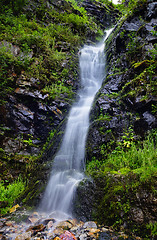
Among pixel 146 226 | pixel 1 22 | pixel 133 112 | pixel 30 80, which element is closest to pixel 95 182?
pixel 146 226

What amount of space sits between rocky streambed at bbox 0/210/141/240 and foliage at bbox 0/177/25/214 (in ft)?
2.26

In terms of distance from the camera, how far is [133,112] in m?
5.32

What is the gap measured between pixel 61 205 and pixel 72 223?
0.93 metres

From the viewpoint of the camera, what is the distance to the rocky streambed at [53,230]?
260 centimetres

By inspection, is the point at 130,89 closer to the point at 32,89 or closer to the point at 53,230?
the point at 32,89

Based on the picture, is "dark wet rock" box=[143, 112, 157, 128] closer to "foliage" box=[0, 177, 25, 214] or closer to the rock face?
the rock face

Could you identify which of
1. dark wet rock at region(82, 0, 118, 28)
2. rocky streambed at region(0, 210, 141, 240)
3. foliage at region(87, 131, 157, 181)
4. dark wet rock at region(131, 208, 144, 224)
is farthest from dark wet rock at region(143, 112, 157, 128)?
dark wet rock at region(82, 0, 118, 28)

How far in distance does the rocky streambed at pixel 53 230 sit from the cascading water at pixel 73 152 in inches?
26.4

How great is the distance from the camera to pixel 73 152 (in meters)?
5.93

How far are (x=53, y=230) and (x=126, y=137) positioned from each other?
11.0 ft

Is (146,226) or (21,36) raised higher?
(21,36)

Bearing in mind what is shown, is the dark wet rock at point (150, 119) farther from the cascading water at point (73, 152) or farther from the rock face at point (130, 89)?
the cascading water at point (73, 152)

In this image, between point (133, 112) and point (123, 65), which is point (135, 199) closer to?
point (133, 112)

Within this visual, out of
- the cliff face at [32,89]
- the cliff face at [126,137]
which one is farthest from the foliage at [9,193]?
the cliff face at [126,137]
